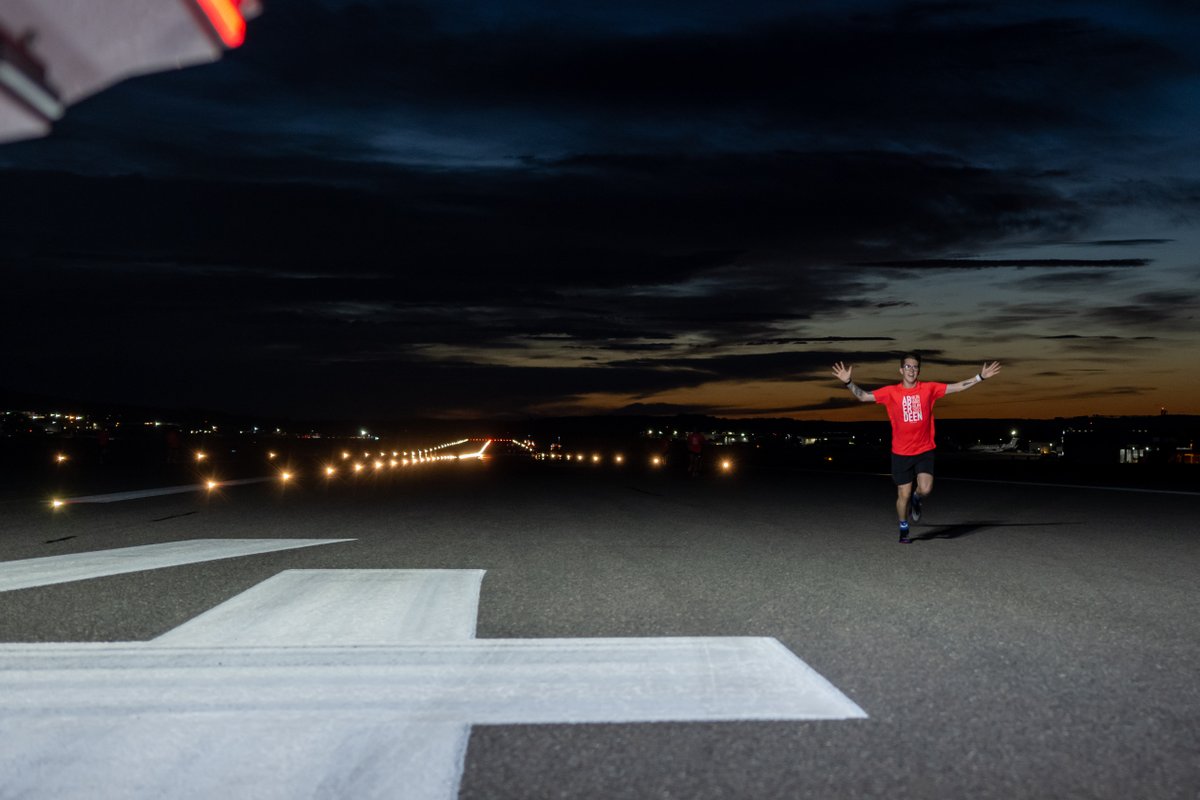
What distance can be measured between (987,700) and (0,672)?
4.78 metres

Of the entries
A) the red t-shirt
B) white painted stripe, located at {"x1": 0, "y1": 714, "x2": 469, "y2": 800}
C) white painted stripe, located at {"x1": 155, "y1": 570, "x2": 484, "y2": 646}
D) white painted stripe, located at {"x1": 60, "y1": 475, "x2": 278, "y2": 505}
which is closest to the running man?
the red t-shirt

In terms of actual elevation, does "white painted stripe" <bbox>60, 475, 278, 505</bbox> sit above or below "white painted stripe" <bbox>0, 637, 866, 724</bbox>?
above

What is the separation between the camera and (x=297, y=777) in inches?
156

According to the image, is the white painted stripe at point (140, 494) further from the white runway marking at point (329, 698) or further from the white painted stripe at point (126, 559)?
the white runway marking at point (329, 698)

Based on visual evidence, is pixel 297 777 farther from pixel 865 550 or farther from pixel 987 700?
pixel 865 550

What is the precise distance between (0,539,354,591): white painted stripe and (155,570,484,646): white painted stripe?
1.59 metres

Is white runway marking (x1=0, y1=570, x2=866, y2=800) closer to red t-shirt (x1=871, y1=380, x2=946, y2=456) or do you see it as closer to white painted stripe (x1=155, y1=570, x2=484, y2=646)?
white painted stripe (x1=155, y1=570, x2=484, y2=646)

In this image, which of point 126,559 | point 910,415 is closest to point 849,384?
point 910,415

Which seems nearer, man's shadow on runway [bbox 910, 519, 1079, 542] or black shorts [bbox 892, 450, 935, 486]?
black shorts [bbox 892, 450, 935, 486]

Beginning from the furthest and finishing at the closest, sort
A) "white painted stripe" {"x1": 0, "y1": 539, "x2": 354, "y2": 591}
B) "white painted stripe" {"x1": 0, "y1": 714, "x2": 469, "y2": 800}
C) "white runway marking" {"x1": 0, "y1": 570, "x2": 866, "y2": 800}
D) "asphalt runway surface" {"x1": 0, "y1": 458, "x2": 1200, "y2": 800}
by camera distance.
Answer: "white painted stripe" {"x1": 0, "y1": 539, "x2": 354, "y2": 591}, "asphalt runway surface" {"x1": 0, "y1": 458, "x2": 1200, "y2": 800}, "white runway marking" {"x1": 0, "y1": 570, "x2": 866, "y2": 800}, "white painted stripe" {"x1": 0, "y1": 714, "x2": 469, "y2": 800}

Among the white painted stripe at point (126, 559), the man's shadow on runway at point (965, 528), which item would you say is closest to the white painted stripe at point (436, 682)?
the white painted stripe at point (126, 559)

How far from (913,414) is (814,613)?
509 cm

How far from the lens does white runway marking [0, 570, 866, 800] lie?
159 inches

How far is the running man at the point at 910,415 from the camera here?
1230 cm
